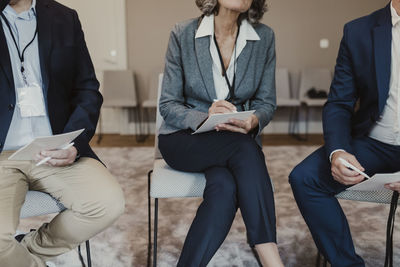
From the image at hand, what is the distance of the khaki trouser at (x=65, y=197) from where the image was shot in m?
1.65

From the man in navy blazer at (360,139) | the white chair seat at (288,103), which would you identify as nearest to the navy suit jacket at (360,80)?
the man in navy blazer at (360,139)

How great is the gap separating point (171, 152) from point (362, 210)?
60.7 inches

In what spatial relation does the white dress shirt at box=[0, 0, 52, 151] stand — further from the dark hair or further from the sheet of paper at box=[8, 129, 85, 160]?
the dark hair

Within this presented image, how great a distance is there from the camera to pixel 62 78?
1.86 m

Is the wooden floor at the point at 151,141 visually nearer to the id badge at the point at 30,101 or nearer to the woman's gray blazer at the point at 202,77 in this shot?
the woman's gray blazer at the point at 202,77

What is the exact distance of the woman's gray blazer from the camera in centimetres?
206

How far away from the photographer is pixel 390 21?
1.84 metres

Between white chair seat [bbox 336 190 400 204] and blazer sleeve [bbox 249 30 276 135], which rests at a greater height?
blazer sleeve [bbox 249 30 276 135]

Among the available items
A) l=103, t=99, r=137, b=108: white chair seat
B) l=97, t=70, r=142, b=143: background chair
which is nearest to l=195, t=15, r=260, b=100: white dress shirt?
l=103, t=99, r=137, b=108: white chair seat

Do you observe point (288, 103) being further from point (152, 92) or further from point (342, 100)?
point (342, 100)

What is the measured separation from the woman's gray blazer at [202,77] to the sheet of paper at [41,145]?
1.79 ft

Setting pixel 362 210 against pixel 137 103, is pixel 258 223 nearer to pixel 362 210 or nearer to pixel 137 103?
pixel 362 210

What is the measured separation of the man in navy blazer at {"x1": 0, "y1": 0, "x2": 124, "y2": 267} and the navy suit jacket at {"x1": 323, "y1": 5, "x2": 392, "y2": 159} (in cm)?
94

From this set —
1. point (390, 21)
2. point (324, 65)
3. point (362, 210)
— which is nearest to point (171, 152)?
point (390, 21)
